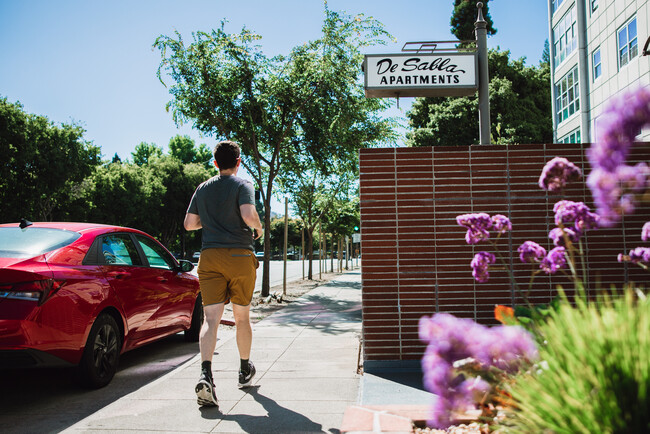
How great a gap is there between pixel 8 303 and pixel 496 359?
11.7 ft

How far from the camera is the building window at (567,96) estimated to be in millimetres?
24984

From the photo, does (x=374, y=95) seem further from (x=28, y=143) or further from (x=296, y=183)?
(x=28, y=143)

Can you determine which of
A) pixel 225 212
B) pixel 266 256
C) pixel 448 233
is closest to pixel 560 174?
pixel 448 233

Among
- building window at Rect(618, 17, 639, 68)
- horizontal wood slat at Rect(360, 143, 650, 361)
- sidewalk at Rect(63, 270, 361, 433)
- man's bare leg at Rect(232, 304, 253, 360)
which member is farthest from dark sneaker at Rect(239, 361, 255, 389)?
building window at Rect(618, 17, 639, 68)

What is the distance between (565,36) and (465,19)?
59.0 ft

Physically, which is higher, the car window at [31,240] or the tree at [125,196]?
the tree at [125,196]

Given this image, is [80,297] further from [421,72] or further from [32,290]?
[421,72]

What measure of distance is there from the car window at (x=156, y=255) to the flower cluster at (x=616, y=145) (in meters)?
5.25

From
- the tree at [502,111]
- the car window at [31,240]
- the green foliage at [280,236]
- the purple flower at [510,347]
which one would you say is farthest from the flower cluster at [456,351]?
the green foliage at [280,236]

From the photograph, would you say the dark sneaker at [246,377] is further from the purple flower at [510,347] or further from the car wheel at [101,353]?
the purple flower at [510,347]

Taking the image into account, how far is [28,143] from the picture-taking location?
80.8 feet

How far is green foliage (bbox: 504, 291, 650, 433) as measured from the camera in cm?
166

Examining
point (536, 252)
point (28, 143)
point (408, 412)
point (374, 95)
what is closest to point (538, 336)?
point (536, 252)

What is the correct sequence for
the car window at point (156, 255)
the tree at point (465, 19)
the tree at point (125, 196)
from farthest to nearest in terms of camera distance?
the tree at point (465, 19) < the tree at point (125, 196) < the car window at point (156, 255)
